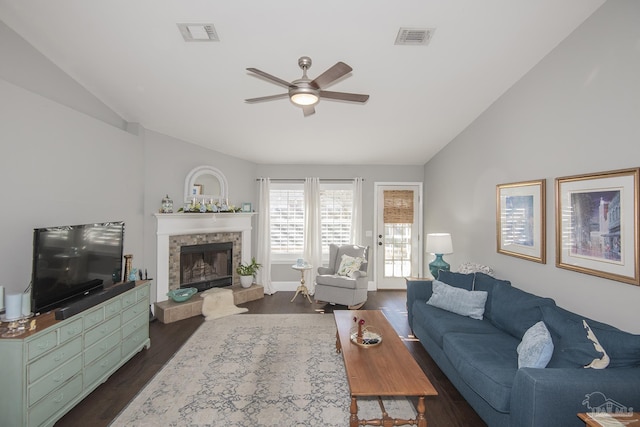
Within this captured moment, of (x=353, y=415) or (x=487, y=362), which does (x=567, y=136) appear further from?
(x=353, y=415)

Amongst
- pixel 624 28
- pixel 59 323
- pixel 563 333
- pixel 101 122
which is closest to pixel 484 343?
pixel 563 333

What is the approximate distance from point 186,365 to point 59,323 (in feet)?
4.40

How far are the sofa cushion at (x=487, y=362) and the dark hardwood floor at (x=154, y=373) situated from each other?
325 mm

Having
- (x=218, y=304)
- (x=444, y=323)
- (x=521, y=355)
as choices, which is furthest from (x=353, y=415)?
(x=218, y=304)

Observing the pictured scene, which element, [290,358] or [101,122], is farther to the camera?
[101,122]

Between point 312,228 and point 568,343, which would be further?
point 312,228

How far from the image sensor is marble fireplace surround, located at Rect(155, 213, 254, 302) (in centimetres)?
475

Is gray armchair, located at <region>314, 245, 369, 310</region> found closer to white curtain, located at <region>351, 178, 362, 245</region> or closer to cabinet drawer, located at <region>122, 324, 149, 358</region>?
white curtain, located at <region>351, 178, 362, 245</region>

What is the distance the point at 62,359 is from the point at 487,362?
11.4 feet

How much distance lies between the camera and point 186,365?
3275mm

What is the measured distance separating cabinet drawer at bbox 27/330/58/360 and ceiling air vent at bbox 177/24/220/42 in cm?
277

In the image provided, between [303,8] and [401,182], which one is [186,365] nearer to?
[303,8]

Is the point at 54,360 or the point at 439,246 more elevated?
the point at 439,246

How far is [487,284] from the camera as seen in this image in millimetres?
3535
